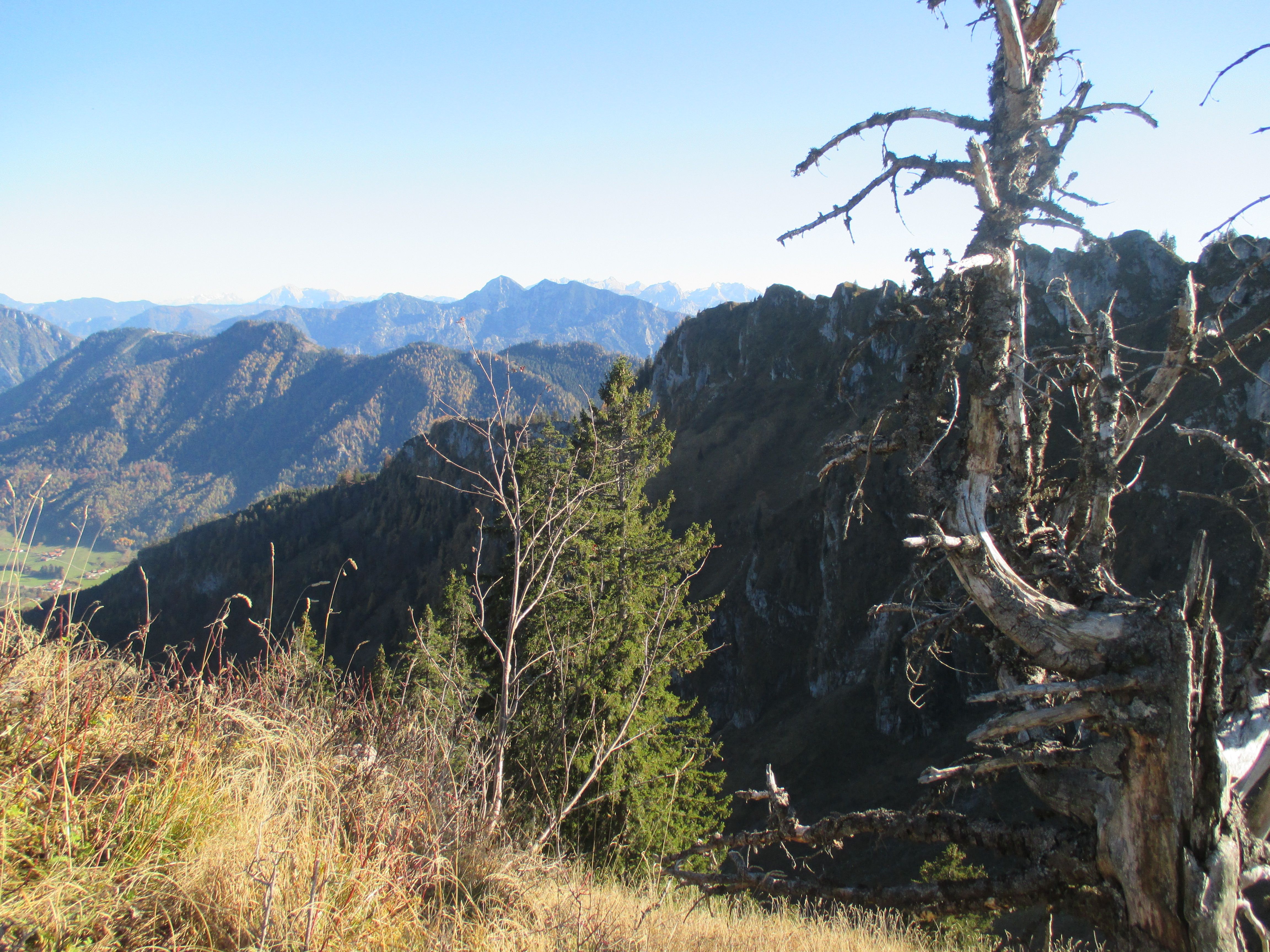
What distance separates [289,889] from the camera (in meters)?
2.75

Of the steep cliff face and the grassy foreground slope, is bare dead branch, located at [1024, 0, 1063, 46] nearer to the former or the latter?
the steep cliff face

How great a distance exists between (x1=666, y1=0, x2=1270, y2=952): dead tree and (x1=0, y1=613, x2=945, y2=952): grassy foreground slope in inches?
31.4

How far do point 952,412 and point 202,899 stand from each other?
413 centimetres

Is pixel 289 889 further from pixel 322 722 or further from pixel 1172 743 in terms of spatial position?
pixel 1172 743

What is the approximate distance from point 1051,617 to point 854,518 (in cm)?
4329

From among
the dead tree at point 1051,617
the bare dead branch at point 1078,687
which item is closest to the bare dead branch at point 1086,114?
the dead tree at point 1051,617

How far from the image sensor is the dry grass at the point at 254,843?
257cm

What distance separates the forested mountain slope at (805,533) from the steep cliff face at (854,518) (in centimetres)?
17

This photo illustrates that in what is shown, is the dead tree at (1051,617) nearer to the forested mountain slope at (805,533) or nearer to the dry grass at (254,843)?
the forested mountain slope at (805,533)

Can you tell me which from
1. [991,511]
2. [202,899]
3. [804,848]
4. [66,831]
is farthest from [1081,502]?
[804,848]

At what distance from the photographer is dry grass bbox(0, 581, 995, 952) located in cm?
257

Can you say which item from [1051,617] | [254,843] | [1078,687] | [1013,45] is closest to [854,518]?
[1013,45]

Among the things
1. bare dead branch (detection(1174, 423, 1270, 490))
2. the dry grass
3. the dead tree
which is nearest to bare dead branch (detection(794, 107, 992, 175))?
the dead tree

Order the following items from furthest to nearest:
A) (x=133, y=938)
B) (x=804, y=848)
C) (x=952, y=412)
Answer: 1. (x=804, y=848)
2. (x=952, y=412)
3. (x=133, y=938)
